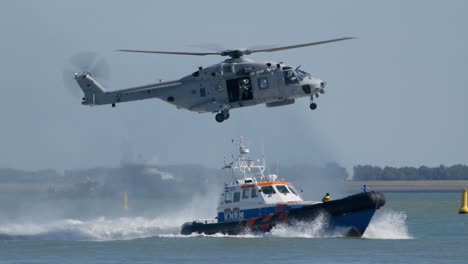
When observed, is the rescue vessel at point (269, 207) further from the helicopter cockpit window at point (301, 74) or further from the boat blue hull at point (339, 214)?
the helicopter cockpit window at point (301, 74)

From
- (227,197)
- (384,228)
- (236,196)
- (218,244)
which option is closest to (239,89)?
(236,196)

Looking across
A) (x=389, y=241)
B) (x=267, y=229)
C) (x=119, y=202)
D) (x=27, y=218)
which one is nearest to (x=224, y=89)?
(x=267, y=229)

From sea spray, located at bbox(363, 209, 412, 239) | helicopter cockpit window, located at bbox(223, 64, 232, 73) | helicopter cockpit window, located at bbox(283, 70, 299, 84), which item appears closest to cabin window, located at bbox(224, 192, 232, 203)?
helicopter cockpit window, located at bbox(223, 64, 232, 73)

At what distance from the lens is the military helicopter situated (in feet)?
149

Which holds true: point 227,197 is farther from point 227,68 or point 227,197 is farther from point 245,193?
point 227,68

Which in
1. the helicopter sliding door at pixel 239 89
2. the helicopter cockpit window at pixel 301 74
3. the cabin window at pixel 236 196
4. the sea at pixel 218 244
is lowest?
the sea at pixel 218 244

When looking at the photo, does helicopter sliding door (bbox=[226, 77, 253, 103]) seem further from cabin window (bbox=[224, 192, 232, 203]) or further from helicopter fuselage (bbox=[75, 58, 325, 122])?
cabin window (bbox=[224, 192, 232, 203])

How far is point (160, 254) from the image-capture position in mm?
42719

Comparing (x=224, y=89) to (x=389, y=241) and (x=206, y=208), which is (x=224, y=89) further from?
(x=206, y=208)

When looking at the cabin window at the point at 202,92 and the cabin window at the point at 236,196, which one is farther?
the cabin window at the point at 236,196

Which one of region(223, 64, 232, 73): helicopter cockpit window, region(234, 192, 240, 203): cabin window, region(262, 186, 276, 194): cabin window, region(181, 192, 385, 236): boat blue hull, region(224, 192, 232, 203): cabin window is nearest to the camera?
region(181, 192, 385, 236): boat blue hull

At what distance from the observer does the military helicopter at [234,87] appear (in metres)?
45.5

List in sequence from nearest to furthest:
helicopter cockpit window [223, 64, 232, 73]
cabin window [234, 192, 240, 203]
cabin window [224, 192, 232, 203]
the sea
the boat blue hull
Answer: the sea
the boat blue hull
helicopter cockpit window [223, 64, 232, 73]
cabin window [234, 192, 240, 203]
cabin window [224, 192, 232, 203]

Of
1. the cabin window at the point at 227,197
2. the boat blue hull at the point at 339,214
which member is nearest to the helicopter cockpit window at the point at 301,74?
the boat blue hull at the point at 339,214
